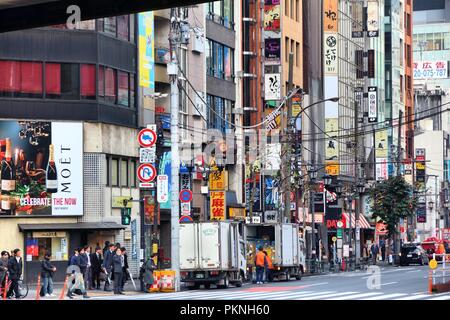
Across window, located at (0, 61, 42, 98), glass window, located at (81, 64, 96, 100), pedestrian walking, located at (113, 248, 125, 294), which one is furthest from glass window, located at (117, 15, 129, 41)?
pedestrian walking, located at (113, 248, 125, 294)

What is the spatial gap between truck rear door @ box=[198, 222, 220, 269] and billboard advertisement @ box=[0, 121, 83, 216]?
11668 mm

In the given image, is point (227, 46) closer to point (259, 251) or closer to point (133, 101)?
point (133, 101)

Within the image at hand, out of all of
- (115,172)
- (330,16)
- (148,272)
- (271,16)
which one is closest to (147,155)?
(148,272)

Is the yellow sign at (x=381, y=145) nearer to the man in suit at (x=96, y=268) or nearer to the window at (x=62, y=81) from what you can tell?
→ the window at (x=62, y=81)

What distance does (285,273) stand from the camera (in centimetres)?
5925

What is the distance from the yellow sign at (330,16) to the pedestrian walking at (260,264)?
54304 millimetres

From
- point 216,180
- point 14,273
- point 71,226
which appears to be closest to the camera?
point 14,273

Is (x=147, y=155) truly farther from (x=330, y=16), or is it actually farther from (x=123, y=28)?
(x=330, y=16)

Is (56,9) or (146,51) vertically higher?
(146,51)

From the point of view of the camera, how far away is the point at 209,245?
49406mm

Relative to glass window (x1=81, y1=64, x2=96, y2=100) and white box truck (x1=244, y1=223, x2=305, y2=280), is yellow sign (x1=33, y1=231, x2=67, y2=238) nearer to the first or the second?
glass window (x1=81, y1=64, x2=96, y2=100)

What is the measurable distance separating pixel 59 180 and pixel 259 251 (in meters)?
10.8

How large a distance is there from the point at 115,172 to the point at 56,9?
42.0 meters

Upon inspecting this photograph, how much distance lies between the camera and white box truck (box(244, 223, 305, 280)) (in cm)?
5809
